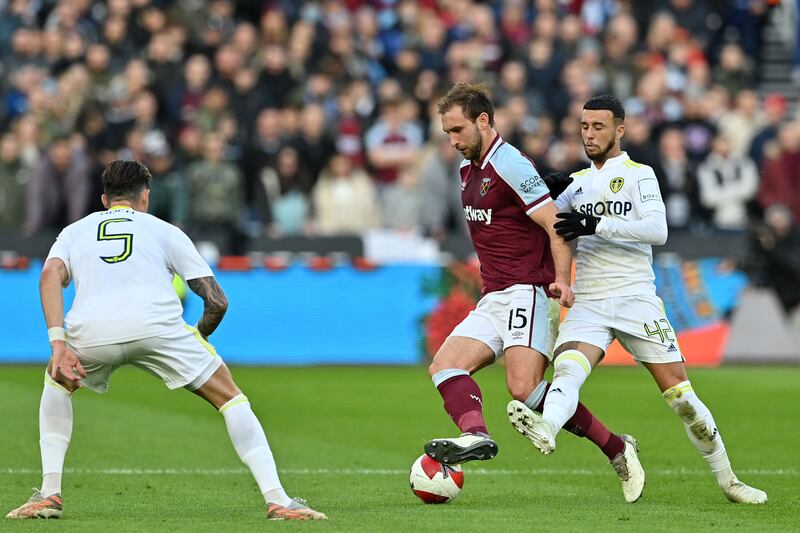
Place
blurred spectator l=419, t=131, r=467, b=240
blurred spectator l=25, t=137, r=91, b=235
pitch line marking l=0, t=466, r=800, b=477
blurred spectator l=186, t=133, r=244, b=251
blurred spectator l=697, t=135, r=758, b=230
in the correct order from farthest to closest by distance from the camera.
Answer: blurred spectator l=697, t=135, r=758, b=230 < blurred spectator l=419, t=131, r=467, b=240 < blurred spectator l=186, t=133, r=244, b=251 < blurred spectator l=25, t=137, r=91, b=235 < pitch line marking l=0, t=466, r=800, b=477

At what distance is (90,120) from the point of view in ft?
66.3

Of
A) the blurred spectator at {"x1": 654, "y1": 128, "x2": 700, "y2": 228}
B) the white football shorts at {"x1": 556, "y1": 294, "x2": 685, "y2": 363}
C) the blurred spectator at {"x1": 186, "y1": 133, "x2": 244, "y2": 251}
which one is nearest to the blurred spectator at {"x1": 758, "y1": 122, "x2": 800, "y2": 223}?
the blurred spectator at {"x1": 654, "y1": 128, "x2": 700, "y2": 228}

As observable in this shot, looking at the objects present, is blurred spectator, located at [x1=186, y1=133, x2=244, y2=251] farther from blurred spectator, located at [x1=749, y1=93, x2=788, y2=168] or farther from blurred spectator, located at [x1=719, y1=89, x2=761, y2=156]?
blurred spectator, located at [x1=749, y1=93, x2=788, y2=168]

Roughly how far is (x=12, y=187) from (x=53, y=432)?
13.0m

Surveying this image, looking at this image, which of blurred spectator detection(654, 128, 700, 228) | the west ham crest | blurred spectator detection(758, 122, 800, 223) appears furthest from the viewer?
blurred spectator detection(758, 122, 800, 223)

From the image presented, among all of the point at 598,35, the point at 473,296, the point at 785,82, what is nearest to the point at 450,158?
the point at 473,296

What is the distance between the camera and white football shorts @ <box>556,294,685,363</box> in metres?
9.08

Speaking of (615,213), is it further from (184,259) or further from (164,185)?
(164,185)

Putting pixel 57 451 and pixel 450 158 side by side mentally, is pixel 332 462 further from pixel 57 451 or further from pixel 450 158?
pixel 450 158

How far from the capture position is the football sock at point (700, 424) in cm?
904

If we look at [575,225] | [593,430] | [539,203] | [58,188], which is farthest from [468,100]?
[58,188]

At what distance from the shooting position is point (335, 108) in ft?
73.2

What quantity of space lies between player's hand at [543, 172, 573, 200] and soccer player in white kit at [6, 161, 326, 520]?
7.58 feet

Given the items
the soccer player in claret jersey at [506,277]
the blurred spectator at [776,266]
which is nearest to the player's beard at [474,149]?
the soccer player in claret jersey at [506,277]
